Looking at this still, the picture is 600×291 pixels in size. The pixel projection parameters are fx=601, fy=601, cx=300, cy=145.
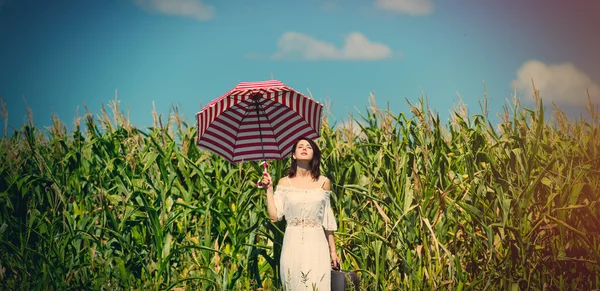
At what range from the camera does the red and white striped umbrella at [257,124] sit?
5781 mm

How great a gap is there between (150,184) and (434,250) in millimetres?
3271

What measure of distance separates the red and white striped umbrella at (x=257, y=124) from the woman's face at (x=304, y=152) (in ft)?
0.93

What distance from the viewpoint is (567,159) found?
652 cm

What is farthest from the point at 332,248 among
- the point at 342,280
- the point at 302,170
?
the point at 302,170

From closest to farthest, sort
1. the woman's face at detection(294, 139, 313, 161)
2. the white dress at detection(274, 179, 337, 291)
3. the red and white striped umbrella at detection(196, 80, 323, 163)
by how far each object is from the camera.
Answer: the white dress at detection(274, 179, 337, 291), the woman's face at detection(294, 139, 313, 161), the red and white striped umbrella at detection(196, 80, 323, 163)

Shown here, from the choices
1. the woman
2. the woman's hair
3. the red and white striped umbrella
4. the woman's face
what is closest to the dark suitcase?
the woman

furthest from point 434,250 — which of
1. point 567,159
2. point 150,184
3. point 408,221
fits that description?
point 150,184

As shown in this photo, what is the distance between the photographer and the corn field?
5.79 meters

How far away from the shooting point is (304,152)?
562cm

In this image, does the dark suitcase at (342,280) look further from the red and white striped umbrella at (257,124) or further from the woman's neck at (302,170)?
the red and white striped umbrella at (257,124)

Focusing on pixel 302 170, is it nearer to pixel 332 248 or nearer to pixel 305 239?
pixel 305 239

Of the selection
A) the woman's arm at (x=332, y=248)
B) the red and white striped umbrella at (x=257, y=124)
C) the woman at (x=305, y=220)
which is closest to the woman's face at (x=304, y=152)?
the woman at (x=305, y=220)

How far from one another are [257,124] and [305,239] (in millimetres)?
1278

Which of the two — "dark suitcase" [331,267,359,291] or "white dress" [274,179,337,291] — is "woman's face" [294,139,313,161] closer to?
"white dress" [274,179,337,291]
